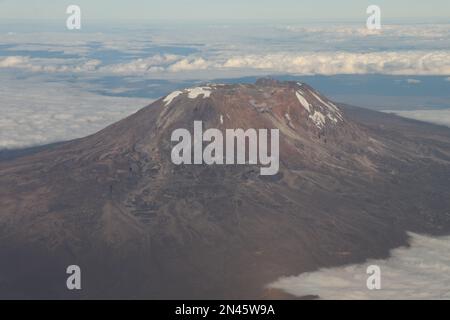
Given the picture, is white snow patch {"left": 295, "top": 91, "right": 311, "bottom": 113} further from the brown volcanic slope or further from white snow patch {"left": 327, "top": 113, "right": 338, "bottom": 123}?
white snow patch {"left": 327, "top": 113, "right": 338, "bottom": 123}

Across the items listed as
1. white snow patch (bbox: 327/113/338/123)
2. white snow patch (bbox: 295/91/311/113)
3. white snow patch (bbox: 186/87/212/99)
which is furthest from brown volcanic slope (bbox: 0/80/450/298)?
white snow patch (bbox: 327/113/338/123)

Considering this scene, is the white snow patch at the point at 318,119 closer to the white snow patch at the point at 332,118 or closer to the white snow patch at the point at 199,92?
the white snow patch at the point at 332,118

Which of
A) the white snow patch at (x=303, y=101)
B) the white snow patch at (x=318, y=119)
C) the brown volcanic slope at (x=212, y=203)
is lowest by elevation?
the brown volcanic slope at (x=212, y=203)

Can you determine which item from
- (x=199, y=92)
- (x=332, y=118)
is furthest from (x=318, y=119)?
(x=199, y=92)

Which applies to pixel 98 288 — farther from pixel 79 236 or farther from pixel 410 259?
pixel 410 259

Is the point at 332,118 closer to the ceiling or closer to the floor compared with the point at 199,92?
closer to the floor

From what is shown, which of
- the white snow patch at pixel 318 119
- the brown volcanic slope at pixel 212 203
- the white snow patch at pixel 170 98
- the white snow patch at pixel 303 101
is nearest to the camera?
the brown volcanic slope at pixel 212 203

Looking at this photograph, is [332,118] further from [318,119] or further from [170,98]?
[170,98]

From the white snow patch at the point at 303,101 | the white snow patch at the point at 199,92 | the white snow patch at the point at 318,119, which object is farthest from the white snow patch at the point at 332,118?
the white snow patch at the point at 199,92
